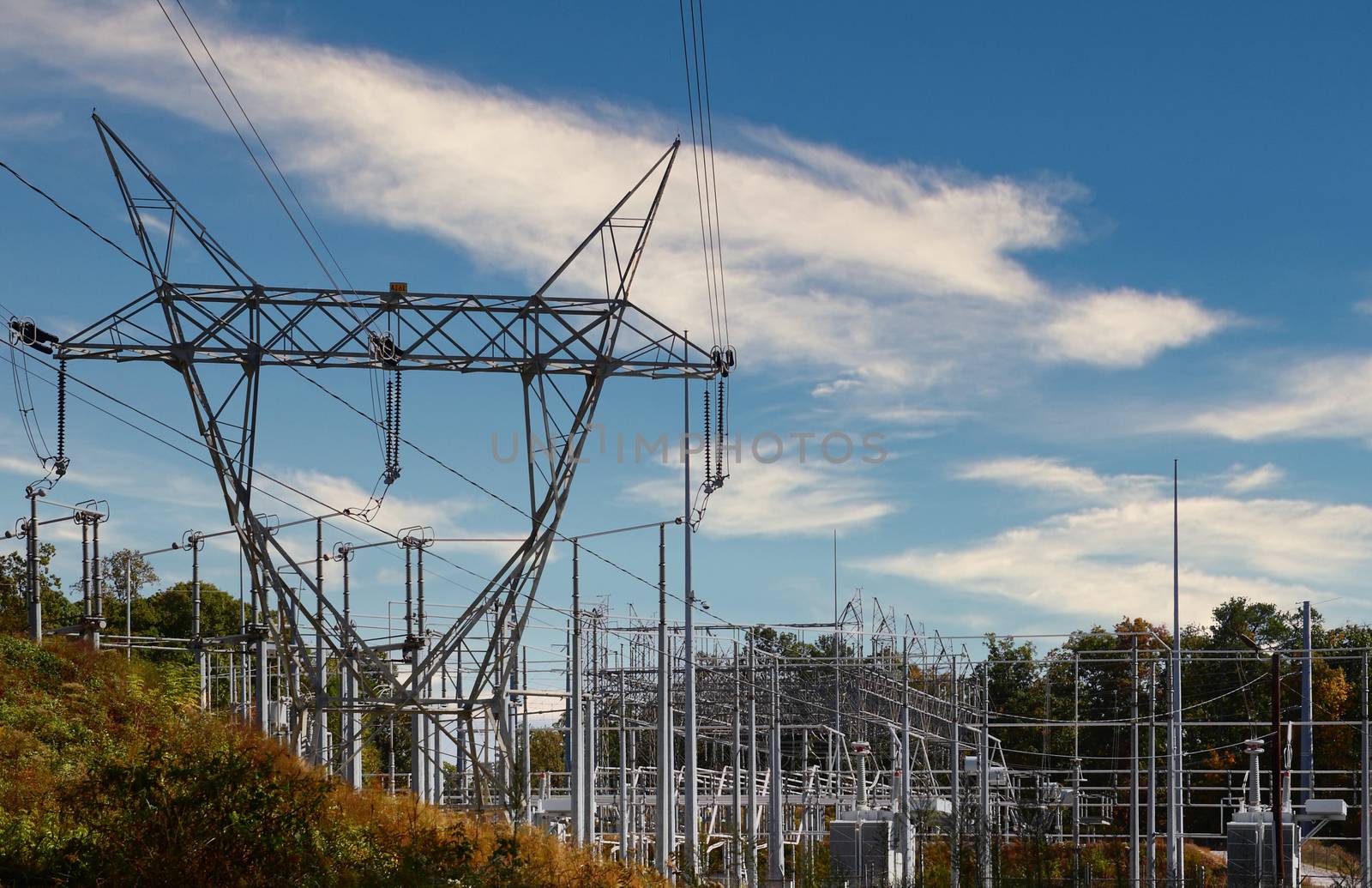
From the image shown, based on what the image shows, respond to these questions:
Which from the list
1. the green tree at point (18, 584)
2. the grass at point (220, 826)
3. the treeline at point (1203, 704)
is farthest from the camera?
the treeline at point (1203, 704)

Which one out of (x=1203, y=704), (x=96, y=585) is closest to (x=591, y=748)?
(x=96, y=585)

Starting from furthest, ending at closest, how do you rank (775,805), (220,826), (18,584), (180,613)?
(180,613) → (18,584) → (775,805) → (220,826)

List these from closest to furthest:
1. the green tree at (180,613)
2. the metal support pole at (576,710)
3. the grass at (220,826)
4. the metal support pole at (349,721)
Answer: the grass at (220,826)
the metal support pole at (349,721)
the metal support pole at (576,710)
the green tree at (180,613)

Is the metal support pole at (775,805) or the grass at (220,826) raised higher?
the grass at (220,826)

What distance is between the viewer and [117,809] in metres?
13.6

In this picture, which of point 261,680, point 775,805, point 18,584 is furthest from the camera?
point 18,584

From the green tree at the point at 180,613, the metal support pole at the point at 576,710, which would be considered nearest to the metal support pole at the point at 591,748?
the metal support pole at the point at 576,710

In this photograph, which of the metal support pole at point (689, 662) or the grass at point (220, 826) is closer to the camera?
the grass at point (220, 826)

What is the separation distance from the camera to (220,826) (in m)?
13.5

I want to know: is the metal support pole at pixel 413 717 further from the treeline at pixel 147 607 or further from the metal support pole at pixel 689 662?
the treeline at pixel 147 607

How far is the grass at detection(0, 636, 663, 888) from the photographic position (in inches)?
516

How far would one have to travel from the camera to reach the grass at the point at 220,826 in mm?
13117

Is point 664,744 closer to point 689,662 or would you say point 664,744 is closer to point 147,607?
point 689,662

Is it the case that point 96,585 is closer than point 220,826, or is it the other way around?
point 220,826
